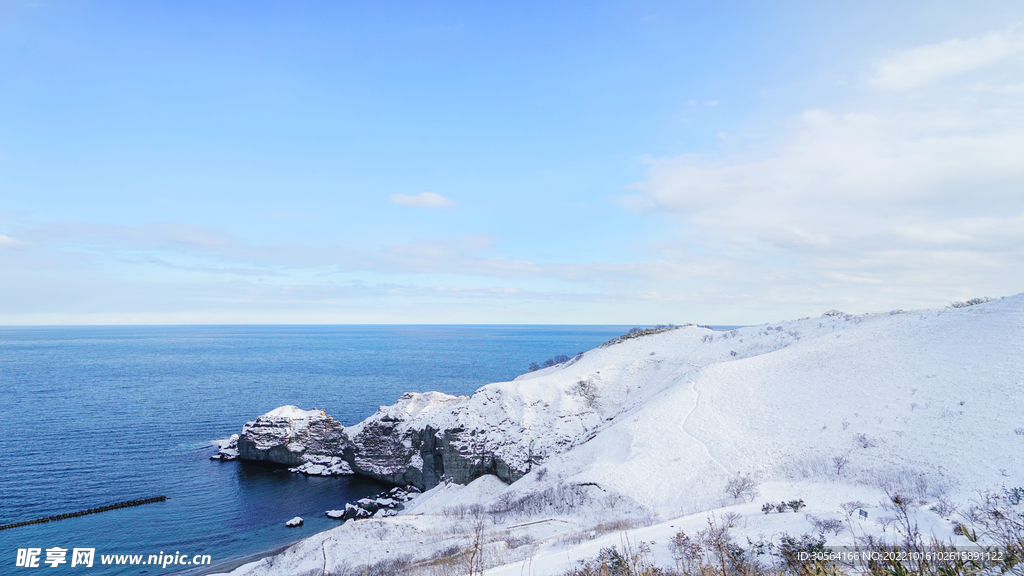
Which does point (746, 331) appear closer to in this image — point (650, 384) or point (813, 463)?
point (650, 384)

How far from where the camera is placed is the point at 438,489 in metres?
36.8

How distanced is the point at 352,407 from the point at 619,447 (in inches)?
2043

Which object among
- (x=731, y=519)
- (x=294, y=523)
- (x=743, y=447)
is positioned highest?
(x=731, y=519)

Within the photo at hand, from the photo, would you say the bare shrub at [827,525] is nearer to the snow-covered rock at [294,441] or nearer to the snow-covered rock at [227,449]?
the snow-covered rock at [294,441]

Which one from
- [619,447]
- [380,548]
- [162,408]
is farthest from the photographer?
[162,408]

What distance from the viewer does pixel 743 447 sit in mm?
23531

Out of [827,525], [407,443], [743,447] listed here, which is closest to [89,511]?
[407,443]

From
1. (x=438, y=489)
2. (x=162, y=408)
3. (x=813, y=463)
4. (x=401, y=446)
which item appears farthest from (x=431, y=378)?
(x=813, y=463)

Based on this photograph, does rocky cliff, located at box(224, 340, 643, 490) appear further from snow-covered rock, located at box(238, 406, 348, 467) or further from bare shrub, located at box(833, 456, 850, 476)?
bare shrub, located at box(833, 456, 850, 476)

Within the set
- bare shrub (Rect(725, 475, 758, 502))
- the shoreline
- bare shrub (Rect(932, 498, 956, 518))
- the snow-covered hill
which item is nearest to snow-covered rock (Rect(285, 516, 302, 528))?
the shoreline

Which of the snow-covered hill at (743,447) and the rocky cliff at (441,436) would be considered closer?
the snow-covered hill at (743,447)

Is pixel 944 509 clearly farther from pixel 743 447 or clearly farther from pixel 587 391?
pixel 587 391

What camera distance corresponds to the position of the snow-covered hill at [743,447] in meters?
15.8

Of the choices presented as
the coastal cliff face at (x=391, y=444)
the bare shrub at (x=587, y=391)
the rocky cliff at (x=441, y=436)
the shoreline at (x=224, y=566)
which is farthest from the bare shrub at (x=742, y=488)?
the shoreline at (x=224, y=566)
